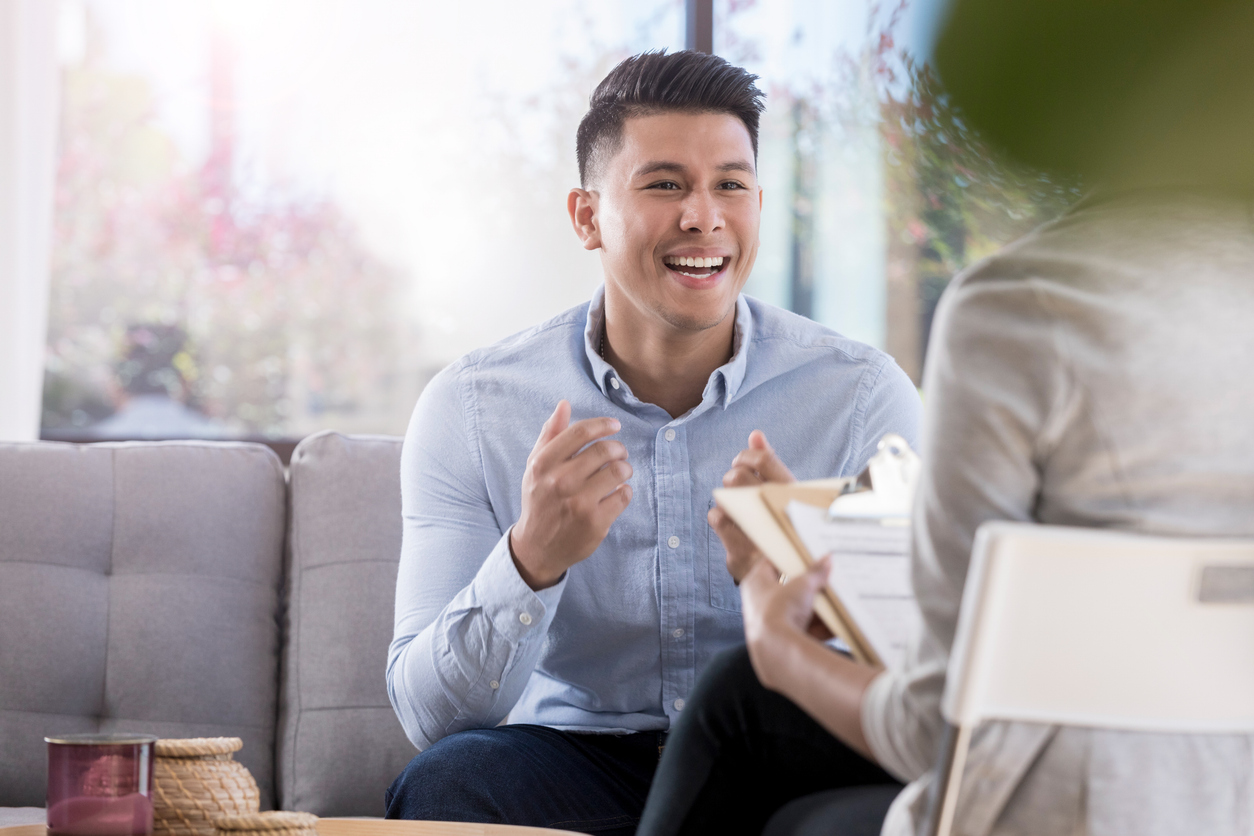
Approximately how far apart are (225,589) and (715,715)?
1324 mm

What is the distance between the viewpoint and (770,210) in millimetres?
2865

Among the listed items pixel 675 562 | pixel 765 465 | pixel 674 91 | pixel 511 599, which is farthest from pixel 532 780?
pixel 674 91

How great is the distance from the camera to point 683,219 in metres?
1.61

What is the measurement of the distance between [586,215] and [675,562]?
61cm

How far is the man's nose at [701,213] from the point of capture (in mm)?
1602

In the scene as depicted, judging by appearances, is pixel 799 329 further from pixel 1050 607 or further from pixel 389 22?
pixel 389 22

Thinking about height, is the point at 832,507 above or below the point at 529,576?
above

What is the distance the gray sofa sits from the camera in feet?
6.06

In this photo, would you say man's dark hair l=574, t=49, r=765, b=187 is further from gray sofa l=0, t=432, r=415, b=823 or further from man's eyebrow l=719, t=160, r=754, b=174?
gray sofa l=0, t=432, r=415, b=823

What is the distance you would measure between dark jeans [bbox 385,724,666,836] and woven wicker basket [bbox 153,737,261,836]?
0.99 ft

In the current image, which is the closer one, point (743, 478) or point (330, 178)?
point (743, 478)

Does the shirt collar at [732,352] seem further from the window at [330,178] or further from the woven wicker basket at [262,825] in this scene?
the window at [330,178]

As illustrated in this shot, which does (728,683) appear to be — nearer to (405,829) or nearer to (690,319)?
(405,829)

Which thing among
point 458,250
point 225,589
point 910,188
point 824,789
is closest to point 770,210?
point 910,188
